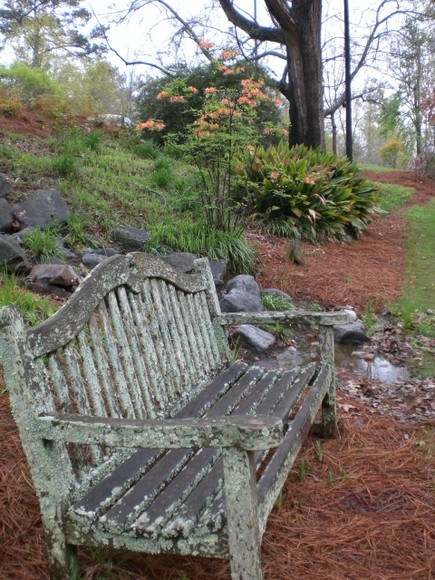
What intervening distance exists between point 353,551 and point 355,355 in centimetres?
306

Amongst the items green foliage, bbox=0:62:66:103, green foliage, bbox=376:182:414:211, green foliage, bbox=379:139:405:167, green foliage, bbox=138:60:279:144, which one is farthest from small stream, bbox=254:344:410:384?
green foliage, bbox=379:139:405:167

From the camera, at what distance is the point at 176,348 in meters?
2.63

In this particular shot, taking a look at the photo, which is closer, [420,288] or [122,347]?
[122,347]

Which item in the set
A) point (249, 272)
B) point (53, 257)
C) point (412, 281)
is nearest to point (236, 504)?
point (53, 257)

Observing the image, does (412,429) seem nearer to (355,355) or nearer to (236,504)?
(355,355)

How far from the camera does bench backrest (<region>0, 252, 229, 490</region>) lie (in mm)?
1693


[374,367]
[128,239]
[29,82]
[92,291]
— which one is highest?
[29,82]

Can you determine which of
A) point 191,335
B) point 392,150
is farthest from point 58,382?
point 392,150

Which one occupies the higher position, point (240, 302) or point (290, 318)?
point (290, 318)

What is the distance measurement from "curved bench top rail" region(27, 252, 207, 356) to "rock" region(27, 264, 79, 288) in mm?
2492

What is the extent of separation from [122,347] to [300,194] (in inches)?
301

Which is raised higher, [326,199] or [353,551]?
[326,199]

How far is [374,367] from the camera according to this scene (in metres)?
4.81

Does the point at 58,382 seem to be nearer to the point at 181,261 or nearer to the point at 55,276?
the point at 55,276
